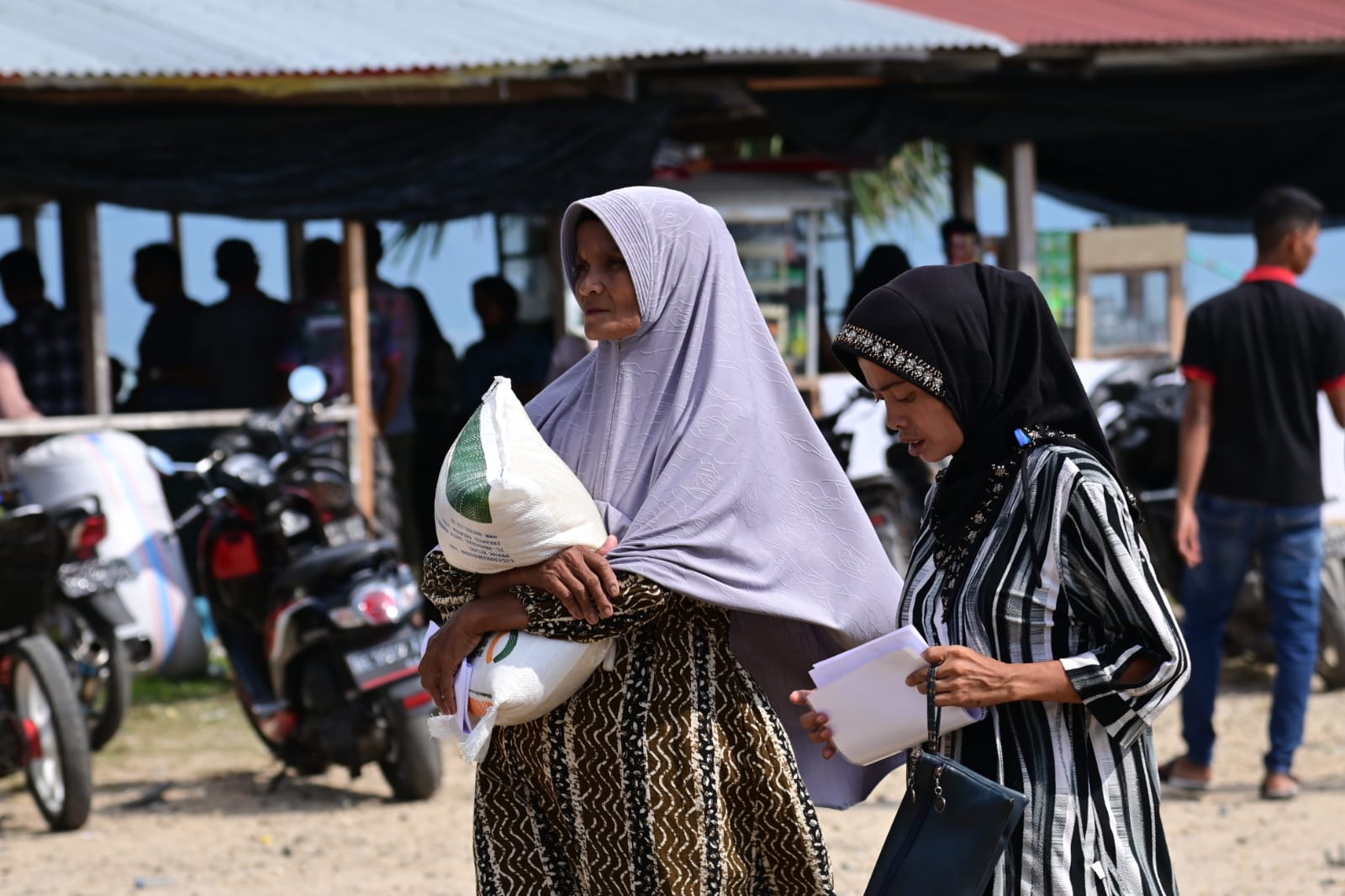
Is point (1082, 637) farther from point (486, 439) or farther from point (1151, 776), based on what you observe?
point (486, 439)

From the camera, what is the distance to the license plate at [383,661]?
4980 millimetres

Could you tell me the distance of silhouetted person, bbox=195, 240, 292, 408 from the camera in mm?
7785

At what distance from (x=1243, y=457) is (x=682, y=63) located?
3129 millimetres

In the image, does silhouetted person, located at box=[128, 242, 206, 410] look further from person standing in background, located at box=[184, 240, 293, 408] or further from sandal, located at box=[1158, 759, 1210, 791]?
sandal, located at box=[1158, 759, 1210, 791]

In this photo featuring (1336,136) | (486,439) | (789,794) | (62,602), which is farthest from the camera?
(1336,136)

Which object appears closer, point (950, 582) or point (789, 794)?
point (950, 582)

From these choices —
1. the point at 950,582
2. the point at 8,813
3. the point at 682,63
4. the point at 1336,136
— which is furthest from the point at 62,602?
the point at 1336,136

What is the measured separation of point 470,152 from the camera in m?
7.16

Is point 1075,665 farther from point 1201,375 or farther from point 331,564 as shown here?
point 331,564

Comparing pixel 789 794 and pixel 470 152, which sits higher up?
pixel 470 152

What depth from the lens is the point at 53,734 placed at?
193 inches

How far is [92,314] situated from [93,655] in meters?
2.18

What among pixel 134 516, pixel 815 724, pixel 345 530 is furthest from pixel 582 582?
pixel 134 516

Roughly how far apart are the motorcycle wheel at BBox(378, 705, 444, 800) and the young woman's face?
3.08 metres
